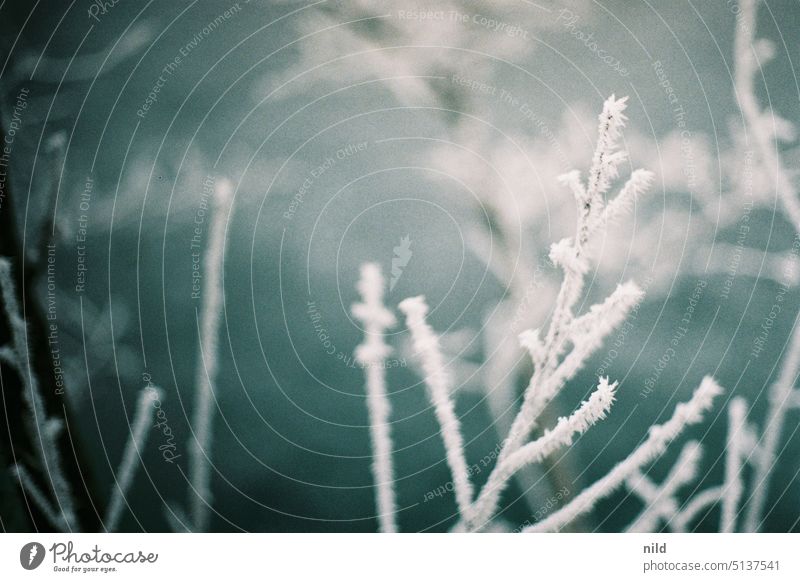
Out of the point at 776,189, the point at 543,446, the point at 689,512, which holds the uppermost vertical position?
the point at 776,189

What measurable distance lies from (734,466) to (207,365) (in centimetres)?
61

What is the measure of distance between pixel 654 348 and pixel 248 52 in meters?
0.55

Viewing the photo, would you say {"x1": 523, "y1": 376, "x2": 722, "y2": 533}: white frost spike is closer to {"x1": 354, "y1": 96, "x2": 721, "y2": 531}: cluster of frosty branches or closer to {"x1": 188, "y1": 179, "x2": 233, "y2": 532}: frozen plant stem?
{"x1": 354, "y1": 96, "x2": 721, "y2": 531}: cluster of frosty branches

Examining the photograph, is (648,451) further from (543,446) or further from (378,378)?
(378,378)

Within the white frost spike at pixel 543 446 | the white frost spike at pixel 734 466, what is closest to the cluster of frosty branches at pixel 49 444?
the white frost spike at pixel 543 446

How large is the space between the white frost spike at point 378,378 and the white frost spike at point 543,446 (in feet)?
0.34

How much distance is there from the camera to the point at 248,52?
620mm

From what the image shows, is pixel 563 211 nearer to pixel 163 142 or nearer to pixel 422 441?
pixel 422 441

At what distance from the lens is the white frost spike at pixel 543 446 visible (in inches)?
26.2

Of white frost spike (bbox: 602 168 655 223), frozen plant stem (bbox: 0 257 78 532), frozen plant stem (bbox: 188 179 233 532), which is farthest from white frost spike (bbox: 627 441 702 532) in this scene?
frozen plant stem (bbox: 0 257 78 532)

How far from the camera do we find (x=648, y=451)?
0.68 m

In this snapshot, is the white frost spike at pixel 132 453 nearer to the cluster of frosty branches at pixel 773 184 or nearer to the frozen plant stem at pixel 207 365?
the frozen plant stem at pixel 207 365

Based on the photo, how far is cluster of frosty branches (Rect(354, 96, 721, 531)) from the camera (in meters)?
0.65
